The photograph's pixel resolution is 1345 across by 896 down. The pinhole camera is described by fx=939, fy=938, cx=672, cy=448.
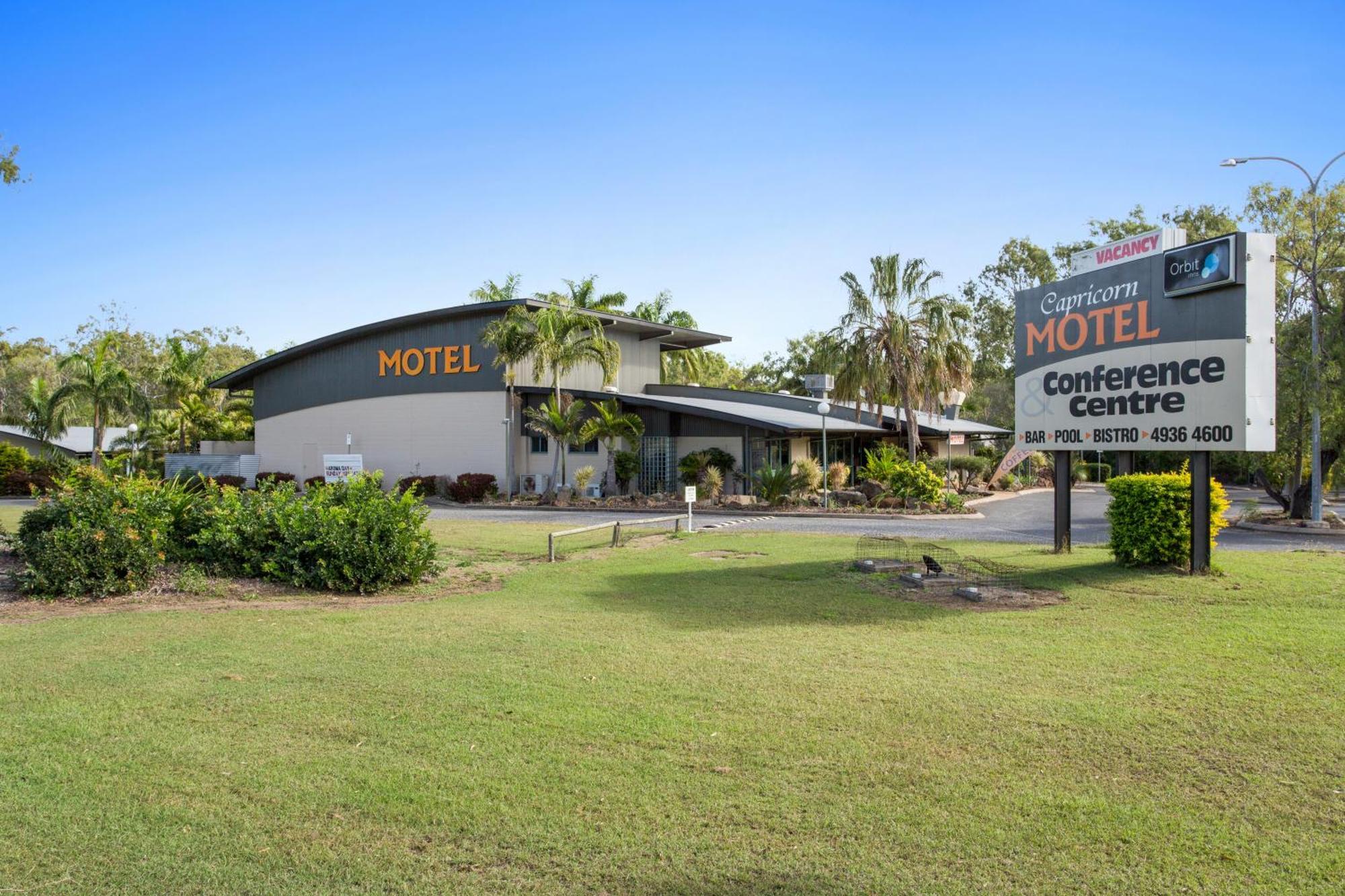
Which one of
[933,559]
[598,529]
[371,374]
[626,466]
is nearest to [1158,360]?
[933,559]

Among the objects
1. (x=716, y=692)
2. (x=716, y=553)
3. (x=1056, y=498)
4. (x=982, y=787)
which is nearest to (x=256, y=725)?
(x=716, y=692)

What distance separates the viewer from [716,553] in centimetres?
1592

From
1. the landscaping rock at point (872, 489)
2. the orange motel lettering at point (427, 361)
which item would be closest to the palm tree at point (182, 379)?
the orange motel lettering at point (427, 361)

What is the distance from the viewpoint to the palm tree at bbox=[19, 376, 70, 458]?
4109 cm

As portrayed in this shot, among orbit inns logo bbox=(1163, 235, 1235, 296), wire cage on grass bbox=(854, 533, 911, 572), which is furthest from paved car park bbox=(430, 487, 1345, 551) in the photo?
orbit inns logo bbox=(1163, 235, 1235, 296)

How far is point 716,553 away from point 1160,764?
10.9m

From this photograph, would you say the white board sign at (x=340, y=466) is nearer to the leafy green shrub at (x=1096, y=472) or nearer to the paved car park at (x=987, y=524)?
the paved car park at (x=987, y=524)

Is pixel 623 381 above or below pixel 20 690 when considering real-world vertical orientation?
above

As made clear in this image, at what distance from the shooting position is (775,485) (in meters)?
27.2

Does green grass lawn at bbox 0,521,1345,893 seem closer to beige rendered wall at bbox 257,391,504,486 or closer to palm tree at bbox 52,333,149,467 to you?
beige rendered wall at bbox 257,391,504,486

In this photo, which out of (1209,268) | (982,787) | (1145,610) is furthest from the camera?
(1209,268)

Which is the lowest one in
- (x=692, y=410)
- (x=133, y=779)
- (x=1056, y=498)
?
(x=133, y=779)

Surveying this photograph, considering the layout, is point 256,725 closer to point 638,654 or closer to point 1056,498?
point 638,654

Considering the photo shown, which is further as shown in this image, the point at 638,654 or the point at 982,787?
the point at 638,654
